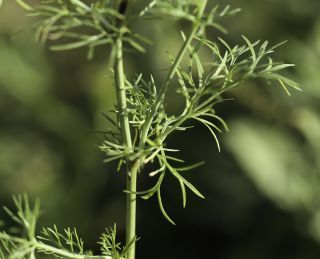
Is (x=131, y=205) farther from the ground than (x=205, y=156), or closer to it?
farther from the ground

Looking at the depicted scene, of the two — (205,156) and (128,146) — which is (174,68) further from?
(205,156)

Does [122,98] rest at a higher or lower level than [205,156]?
higher

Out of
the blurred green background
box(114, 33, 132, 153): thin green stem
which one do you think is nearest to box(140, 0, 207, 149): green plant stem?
box(114, 33, 132, 153): thin green stem

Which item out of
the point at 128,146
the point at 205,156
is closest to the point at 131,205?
the point at 128,146

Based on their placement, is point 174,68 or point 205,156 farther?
point 205,156

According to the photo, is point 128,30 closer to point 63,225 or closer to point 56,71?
point 63,225

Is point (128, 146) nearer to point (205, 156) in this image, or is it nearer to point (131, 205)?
point (131, 205)

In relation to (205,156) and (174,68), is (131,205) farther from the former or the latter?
(205,156)

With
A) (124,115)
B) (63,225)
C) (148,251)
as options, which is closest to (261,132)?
(148,251)

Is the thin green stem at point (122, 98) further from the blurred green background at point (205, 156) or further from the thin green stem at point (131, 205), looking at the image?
the blurred green background at point (205, 156)

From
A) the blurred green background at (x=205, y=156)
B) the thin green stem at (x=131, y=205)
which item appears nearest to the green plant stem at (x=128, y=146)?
the thin green stem at (x=131, y=205)

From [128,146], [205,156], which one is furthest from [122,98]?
[205,156]
